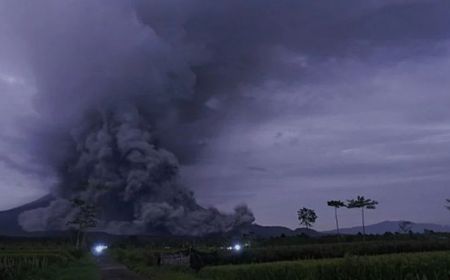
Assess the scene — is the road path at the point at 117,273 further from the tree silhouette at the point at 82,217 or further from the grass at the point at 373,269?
the tree silhouette at the point at 82,217

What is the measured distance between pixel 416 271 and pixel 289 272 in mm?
7896

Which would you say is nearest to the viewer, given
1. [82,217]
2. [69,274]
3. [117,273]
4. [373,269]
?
[373,269]

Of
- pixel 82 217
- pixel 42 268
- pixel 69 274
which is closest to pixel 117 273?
pixel 69 274

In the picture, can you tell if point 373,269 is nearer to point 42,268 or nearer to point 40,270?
point 40,270

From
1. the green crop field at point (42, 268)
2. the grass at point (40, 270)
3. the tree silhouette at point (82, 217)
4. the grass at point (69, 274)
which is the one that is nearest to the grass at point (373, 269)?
the grass at point (40, 270)

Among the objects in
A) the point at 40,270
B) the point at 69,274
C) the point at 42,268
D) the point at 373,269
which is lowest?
the point at 373,269

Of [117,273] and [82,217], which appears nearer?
[117,273]

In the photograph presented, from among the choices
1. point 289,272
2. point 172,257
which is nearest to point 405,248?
point 172,257

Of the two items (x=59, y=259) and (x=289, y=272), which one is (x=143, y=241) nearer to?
(x=59, y=259)

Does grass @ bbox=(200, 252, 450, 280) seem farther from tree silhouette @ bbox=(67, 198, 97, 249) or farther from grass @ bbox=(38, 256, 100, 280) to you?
tree silhouette @ bbox=(67, 198, 97, 249)

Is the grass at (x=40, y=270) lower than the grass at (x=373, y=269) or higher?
higher

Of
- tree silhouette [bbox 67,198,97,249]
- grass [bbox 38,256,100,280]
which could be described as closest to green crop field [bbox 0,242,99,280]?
grass [bbox 38,256,100,280]

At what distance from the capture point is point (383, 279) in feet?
79.8

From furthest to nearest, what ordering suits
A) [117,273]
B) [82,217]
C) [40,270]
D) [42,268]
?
[82,217]
[117,273]
[42,268]
[40,270]
